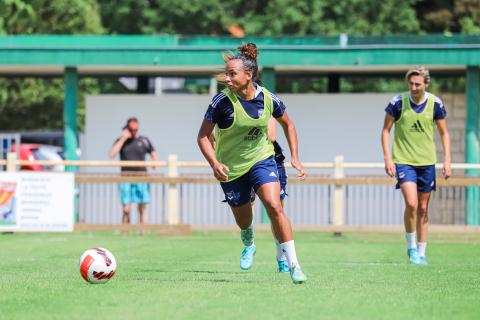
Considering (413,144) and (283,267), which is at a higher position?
(413,144)

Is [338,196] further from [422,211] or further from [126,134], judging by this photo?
[422,211]

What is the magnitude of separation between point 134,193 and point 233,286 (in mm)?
12657

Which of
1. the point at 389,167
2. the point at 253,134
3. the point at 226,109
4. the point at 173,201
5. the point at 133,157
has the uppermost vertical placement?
the point at 226,109

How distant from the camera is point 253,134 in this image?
10.7m

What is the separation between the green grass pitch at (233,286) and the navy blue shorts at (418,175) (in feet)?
3.02

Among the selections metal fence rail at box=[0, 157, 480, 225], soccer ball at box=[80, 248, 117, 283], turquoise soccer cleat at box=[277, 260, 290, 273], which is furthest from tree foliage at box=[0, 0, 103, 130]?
soccer ball at box=[80, 248, 117, 283]

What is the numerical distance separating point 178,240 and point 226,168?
32.7ft

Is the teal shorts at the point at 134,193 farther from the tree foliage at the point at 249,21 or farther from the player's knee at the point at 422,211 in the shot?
the tree foliage at the point at 249,21

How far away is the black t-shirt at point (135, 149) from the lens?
2267cm

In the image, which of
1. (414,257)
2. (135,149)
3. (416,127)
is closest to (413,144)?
(416,127)

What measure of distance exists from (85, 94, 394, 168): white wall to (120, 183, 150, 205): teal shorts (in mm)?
4221

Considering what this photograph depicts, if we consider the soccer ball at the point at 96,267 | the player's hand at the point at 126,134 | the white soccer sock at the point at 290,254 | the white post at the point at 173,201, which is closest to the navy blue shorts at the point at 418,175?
the white soccer sock at the point at 290,254

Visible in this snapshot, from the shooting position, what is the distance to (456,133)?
26516mm

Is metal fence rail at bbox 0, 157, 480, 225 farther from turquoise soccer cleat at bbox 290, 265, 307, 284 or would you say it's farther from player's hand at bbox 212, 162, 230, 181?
turquoise soccer cleat at bbox 290, 265, 307, 284
